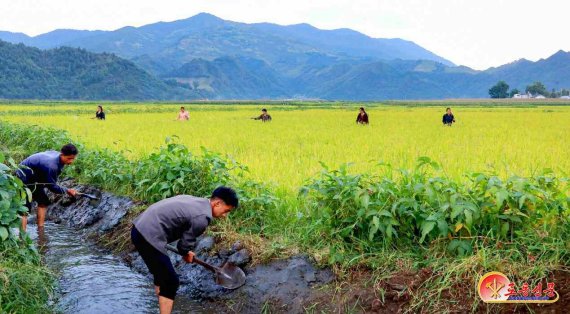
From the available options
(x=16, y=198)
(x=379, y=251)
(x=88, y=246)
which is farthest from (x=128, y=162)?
(x=379, y=251)

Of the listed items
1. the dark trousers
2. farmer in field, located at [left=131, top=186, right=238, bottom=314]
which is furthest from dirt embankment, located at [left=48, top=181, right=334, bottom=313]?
farmer in field, located at [left=131, top=186, right=238, bottom=314]

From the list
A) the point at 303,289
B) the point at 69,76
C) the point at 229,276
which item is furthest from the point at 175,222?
the point at 69,76

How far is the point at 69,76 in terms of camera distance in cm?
10356

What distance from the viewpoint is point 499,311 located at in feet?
11.6

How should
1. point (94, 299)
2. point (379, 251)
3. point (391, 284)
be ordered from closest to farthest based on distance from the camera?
point (391, 284) < point (379, 251) < point (94, 299)

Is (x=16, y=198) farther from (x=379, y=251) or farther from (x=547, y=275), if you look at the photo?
(x=547, y=275)

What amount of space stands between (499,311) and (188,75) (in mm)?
180230

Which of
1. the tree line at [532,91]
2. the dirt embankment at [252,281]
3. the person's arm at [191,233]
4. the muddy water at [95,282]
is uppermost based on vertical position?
the tree line at [532,91]

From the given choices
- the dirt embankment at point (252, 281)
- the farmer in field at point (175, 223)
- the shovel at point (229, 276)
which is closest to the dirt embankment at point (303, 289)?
the dirt embankment at point (252, 281)

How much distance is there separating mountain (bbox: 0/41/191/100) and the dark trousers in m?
101

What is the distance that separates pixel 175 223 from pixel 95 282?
5.95 feet

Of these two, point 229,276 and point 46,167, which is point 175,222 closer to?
point 229,276

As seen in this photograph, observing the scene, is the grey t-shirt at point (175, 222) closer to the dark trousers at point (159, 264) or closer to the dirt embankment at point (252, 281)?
the dark trousers at point (159, 264)

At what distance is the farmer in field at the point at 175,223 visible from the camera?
12.8 ft
